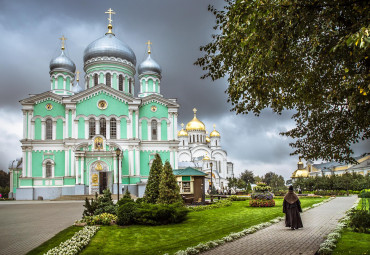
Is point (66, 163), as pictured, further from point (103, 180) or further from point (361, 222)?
point (361, 222)

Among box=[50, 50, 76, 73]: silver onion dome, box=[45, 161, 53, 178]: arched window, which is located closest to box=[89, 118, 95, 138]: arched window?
box=[45, 161, 53, 178]: arched window

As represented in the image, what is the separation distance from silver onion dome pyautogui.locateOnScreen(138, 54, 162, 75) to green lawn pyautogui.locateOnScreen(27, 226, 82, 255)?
118 ft

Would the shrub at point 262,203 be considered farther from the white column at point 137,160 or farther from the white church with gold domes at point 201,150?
the white church with gold domes at point 201,150

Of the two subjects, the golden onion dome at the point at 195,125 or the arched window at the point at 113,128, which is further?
the golden onion dome at the point at 195,125

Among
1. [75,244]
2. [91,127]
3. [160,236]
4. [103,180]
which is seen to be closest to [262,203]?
[160,236]

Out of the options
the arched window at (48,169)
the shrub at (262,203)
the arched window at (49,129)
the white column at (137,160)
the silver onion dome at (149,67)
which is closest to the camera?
the shrub at (262,203)

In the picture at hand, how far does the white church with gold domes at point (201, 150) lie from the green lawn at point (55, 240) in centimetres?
5152

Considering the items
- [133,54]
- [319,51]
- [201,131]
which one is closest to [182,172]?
[319,51]

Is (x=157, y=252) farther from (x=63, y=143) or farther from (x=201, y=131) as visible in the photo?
(x=201, y=131)

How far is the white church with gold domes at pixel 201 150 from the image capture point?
6581cm

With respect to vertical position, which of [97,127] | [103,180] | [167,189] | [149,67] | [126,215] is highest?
[149,67]

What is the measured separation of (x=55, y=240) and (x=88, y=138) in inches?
→ 1140

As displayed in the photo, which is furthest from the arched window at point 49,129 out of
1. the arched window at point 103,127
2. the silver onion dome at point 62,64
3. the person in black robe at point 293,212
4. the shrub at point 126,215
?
the person in black robe at point 293,212

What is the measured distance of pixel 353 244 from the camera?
9344mm
